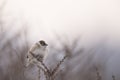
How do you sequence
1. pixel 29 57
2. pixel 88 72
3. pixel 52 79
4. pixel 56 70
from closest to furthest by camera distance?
pixel 52 79, pixel 56 70, pixel 29 57, pixel 88 72

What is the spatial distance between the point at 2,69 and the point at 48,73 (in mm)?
3581

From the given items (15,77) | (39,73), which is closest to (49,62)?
(15,77)

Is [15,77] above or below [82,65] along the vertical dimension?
above

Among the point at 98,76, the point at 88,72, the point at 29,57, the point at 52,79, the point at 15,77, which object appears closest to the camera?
the point at 52,79

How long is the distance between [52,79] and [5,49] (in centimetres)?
347

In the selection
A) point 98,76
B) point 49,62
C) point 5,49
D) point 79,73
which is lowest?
point 79,73

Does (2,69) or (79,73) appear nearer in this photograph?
(2,69)

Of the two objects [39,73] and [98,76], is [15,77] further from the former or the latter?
[98,76]

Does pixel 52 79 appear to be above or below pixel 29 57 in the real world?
above

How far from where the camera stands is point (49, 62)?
5.01 meters

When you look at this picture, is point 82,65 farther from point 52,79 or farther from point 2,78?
point 52,79

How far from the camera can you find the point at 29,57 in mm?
3182

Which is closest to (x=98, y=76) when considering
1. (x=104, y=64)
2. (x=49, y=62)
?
(x=49, y=62)

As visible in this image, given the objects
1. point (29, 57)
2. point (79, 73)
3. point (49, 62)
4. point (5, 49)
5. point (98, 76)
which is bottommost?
point (79, 73)
